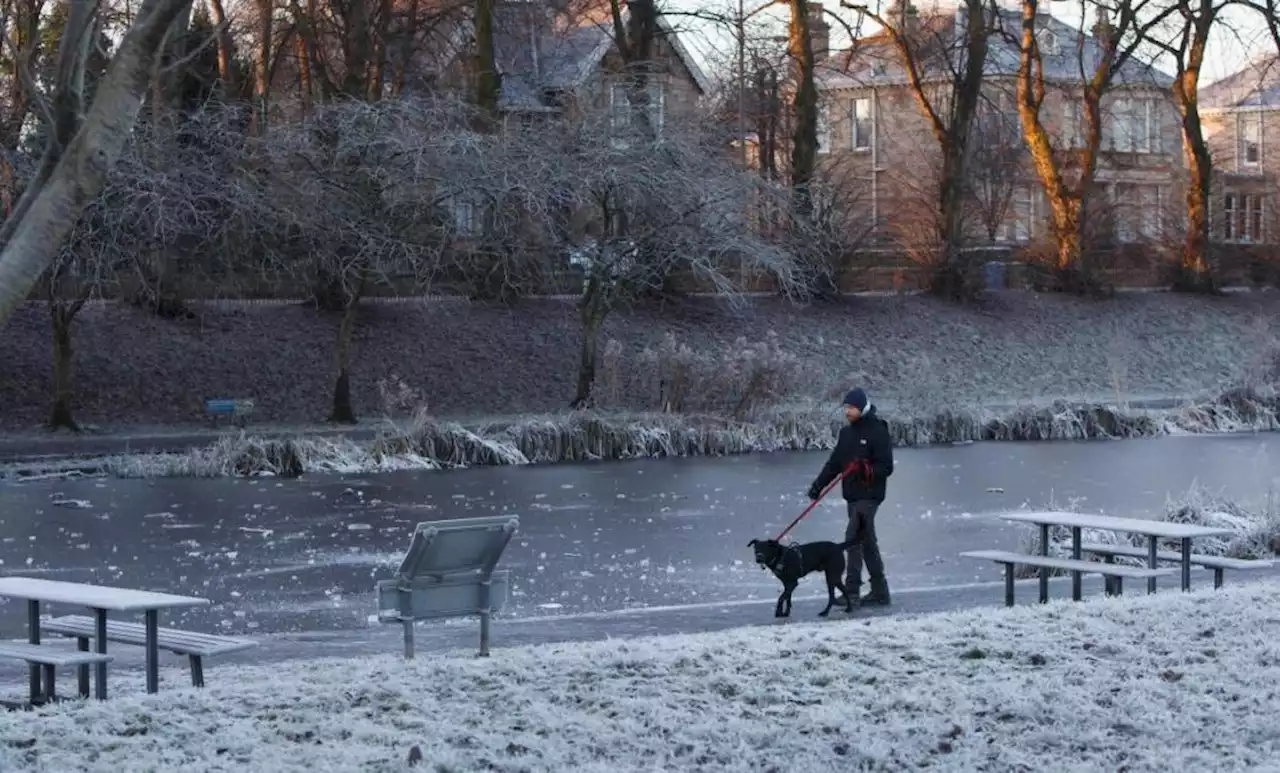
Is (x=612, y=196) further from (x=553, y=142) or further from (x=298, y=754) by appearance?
(x=298, y=754)

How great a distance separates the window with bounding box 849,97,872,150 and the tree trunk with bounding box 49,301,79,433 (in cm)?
4057

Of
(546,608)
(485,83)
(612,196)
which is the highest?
(485,83)

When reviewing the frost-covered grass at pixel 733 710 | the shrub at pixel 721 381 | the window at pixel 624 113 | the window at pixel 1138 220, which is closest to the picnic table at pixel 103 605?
the frost-covered grass at pixel 733 710

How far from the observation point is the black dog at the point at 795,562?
1405 centimetres

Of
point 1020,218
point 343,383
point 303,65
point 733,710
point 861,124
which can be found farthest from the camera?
point 861,124

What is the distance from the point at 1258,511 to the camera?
66.9ft

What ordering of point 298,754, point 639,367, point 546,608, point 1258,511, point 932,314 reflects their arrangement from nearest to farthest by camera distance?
1. point 298,754
2. point 546,608
3. point 1258,511
4. point 639,367
5. point 932,314

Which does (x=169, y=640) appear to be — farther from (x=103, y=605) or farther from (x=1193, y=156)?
(x=1193, y=156)

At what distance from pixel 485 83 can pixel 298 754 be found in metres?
33.8

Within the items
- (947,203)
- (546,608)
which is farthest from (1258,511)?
(947,203)

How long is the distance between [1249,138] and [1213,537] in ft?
221

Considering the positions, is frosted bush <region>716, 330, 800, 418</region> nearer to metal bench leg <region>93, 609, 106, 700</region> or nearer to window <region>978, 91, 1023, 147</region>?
metal bench leg <region>93, 609, 106, 700</region>

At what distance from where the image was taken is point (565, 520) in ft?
71.9

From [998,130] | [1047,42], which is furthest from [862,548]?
[1047,42]
